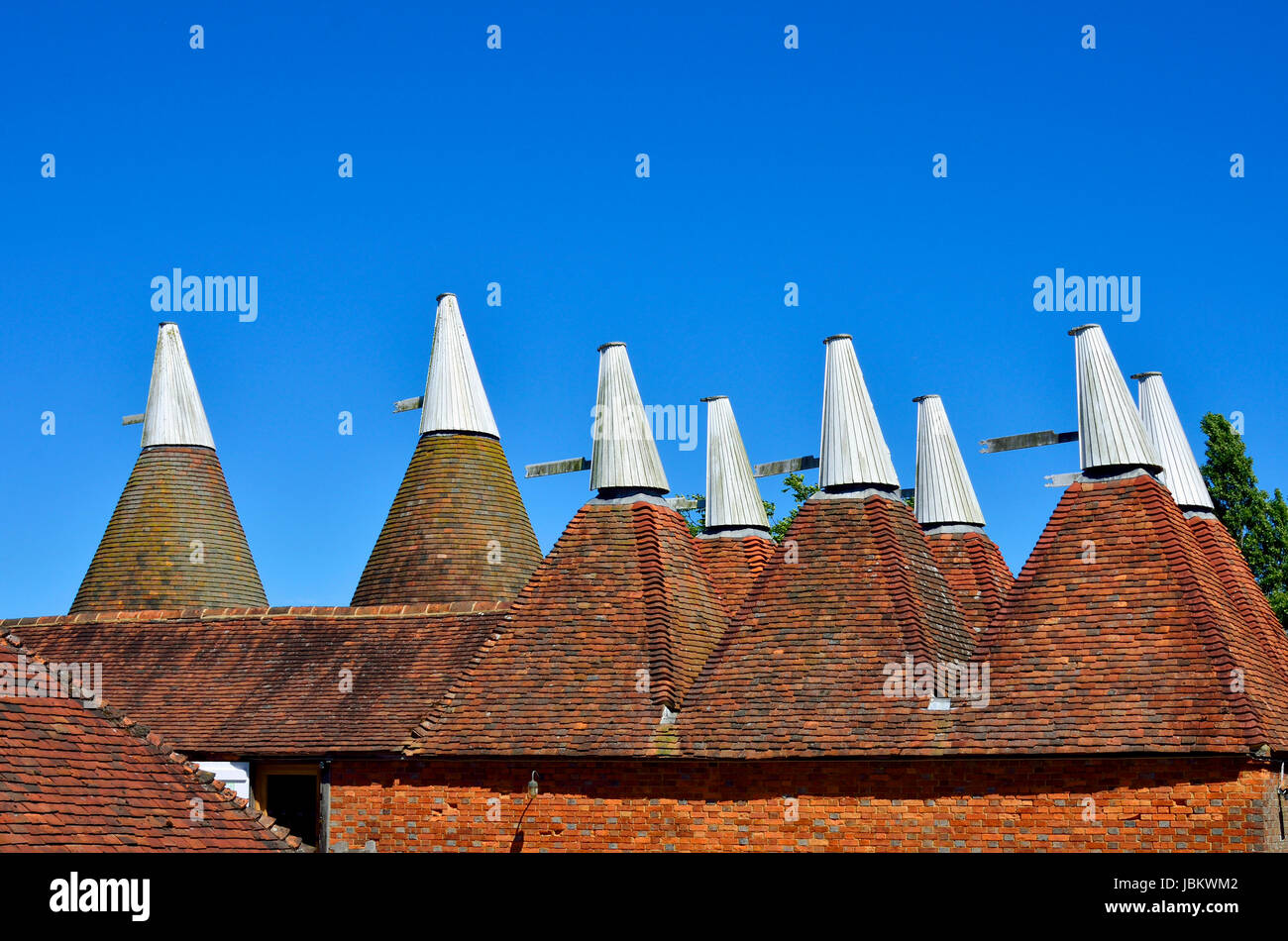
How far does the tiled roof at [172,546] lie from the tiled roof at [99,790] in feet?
44.6

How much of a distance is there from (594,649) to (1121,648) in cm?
511

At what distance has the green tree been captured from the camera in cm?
2728

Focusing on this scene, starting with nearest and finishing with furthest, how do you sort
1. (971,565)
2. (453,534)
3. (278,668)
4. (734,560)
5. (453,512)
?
(278,668), (971,565), (734,560), (453,534), (453,512)

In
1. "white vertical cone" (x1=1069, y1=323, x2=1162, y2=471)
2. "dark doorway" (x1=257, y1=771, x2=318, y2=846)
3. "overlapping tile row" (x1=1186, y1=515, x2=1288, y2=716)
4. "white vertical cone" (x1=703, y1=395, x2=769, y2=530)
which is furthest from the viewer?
"white vertical cone" (x1=703, y1=395, x2=769, y2=530)

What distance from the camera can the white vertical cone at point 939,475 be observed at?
63.0 feet

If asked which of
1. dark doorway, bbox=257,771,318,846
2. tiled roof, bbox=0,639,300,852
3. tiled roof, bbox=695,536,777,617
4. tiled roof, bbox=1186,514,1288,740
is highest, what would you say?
tiled roof, bbox=695,536,777,617

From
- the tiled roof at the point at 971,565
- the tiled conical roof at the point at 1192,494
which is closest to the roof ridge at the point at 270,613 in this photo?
the tiled roof at the point at 971,565

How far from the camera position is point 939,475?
1939cm

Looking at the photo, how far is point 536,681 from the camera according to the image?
15414mm

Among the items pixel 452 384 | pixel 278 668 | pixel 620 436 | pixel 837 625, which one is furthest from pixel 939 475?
pixel 278 668

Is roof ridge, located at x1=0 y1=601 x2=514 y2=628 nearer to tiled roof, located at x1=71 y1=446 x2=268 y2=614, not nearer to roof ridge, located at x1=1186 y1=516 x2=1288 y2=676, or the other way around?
tiled roof, located at x1=71 y1=446 x2=268 y2=614

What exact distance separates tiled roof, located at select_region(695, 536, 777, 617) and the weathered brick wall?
457cm

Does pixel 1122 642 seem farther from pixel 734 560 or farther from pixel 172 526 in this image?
pixel 172 526

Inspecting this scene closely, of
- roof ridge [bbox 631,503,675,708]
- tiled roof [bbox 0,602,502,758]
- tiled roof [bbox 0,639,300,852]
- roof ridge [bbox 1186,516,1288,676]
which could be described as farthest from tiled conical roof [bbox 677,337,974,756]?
tiled roof [bbox 0,639,300,852]
